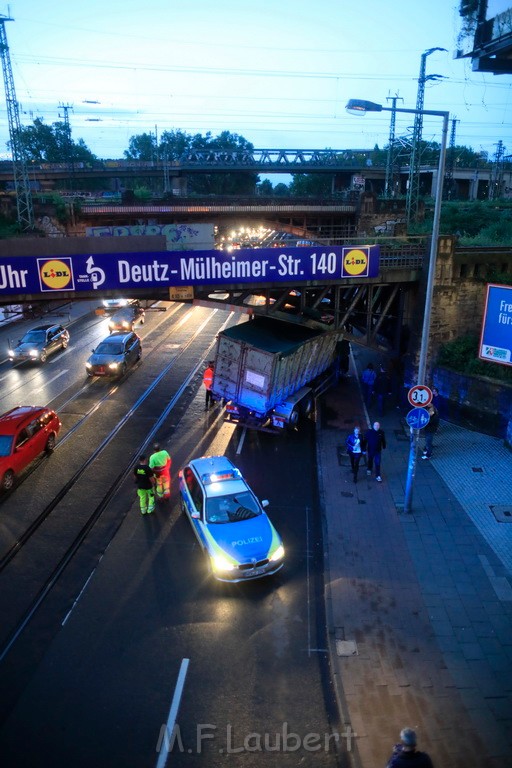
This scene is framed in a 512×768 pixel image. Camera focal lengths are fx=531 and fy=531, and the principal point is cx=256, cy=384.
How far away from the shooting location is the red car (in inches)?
551

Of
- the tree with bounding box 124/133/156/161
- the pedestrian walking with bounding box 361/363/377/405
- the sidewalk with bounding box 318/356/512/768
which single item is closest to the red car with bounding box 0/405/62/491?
the sidewalk with bounding box 318/356/512/768

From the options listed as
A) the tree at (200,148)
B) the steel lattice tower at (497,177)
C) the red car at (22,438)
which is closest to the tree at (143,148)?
the tree at (200,148)

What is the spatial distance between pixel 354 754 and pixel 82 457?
1135 centimetres

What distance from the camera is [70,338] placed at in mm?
31328

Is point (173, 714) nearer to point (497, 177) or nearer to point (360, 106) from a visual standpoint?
point (360, 106)

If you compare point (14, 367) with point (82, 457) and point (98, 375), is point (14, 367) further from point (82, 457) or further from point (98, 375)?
point (82, 457)

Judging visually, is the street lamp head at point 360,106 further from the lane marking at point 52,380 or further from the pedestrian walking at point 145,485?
the lane marking at point 52,380

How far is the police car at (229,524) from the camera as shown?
33.7 ft


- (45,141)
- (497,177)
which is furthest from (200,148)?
(497,177)

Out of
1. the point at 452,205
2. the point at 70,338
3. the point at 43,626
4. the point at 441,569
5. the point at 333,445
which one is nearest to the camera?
the point at 43,626

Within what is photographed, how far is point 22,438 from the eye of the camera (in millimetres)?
14742

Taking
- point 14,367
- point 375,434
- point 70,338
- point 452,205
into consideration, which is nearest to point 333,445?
point 375,434

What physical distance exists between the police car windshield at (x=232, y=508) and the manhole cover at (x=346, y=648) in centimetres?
311

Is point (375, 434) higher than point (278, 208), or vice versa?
point (278, 208)
